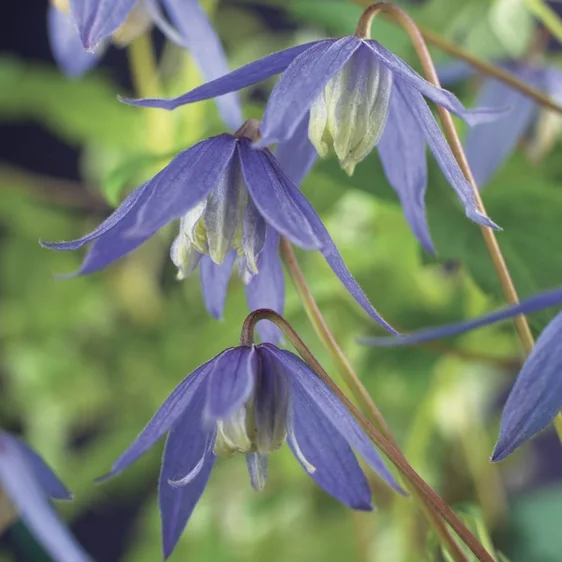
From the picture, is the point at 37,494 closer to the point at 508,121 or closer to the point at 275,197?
the point at 275,197

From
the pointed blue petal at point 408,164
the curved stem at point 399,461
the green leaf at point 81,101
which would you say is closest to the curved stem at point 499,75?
the pointed blue petal at point 408,164

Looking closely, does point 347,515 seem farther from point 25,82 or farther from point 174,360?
point 25,82

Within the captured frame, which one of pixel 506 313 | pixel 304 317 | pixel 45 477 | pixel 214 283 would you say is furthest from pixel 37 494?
pixel 304 317

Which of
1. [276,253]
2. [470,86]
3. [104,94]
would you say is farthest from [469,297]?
[104,94]

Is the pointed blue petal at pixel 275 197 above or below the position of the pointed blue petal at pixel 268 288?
above

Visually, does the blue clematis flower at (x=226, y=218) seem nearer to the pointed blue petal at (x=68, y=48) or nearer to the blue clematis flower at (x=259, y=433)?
the blue clematis flower at (x=259, y=433)
